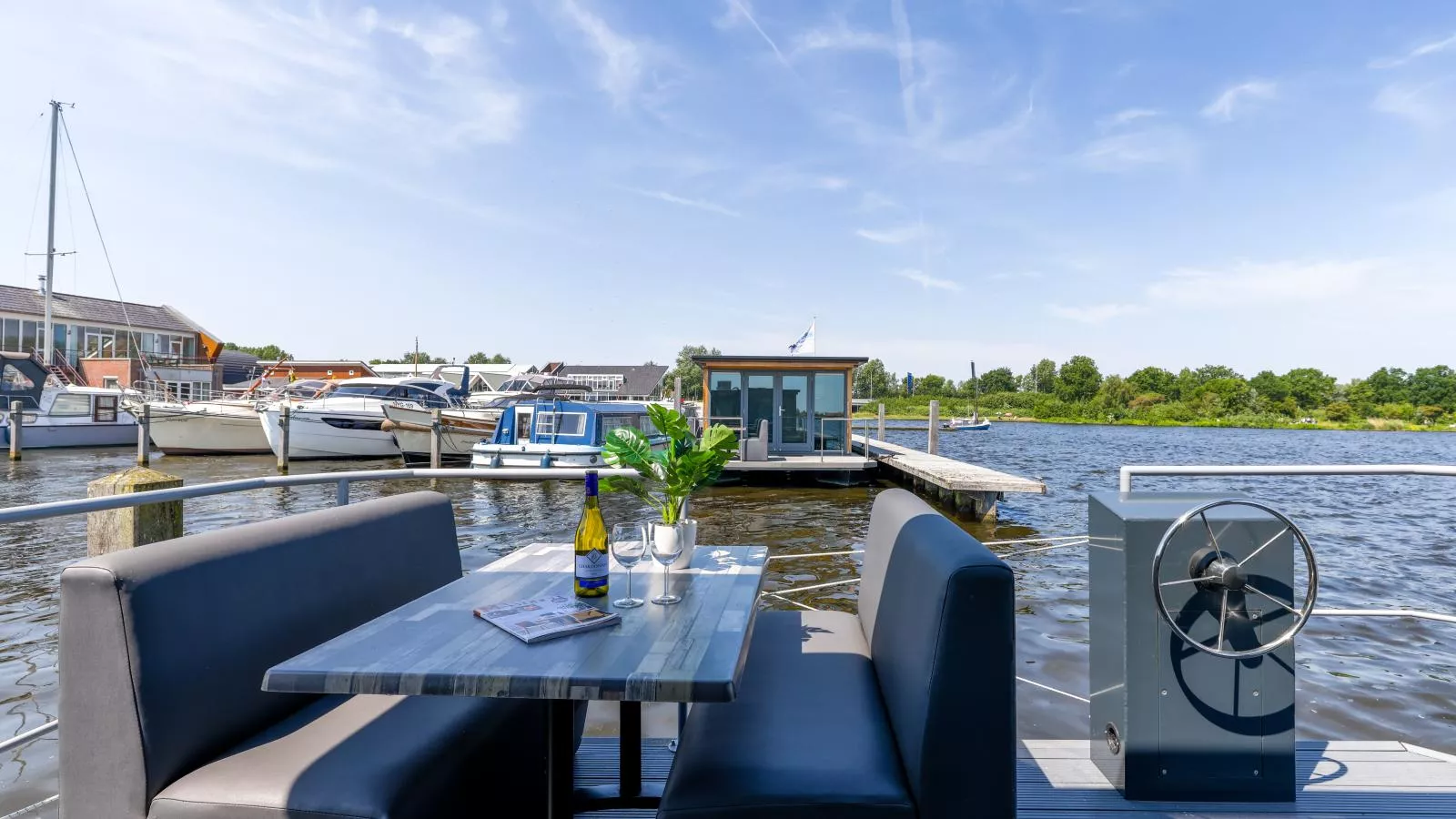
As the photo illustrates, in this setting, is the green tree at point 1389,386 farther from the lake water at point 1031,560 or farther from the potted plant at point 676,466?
the potted plant at point 676,466

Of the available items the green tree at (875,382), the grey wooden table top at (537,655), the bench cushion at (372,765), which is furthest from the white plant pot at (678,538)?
the green tree at (875,382)

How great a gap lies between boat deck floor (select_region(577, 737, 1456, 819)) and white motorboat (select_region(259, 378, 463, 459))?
17757mm

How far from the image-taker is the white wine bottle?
1.76 meters

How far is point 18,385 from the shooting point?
806 inches

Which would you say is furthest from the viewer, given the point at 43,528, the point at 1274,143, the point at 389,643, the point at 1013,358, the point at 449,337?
the point at 1013,358

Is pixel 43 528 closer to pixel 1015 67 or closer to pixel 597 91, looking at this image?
pixel 597 91

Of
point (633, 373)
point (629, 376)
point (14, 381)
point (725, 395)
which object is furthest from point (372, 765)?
point (633, 373)

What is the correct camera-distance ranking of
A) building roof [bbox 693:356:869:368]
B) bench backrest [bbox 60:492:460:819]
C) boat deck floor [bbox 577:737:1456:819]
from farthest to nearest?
building roof [bbox 693:356:869:368] < boat deck floor [bbox 577:737:1456:819] < bench backrest [bbox 60:492:460:819]

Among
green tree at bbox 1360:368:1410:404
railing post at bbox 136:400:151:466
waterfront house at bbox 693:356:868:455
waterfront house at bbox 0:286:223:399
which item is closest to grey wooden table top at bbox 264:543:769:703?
waterfront house at bbox 693:356:868:455

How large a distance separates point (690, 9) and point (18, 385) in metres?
24.1

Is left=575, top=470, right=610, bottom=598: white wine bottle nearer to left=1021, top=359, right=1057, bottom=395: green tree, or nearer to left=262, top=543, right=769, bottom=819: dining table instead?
left=262, top=543, right=769, bottom=819: dining table

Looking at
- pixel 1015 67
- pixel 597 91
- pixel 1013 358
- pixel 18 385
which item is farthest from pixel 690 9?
pixel 1013 358

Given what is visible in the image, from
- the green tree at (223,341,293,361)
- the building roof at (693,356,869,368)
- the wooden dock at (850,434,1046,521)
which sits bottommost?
the wooden dock at (850,434,1046,521)

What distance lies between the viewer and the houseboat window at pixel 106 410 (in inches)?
840
